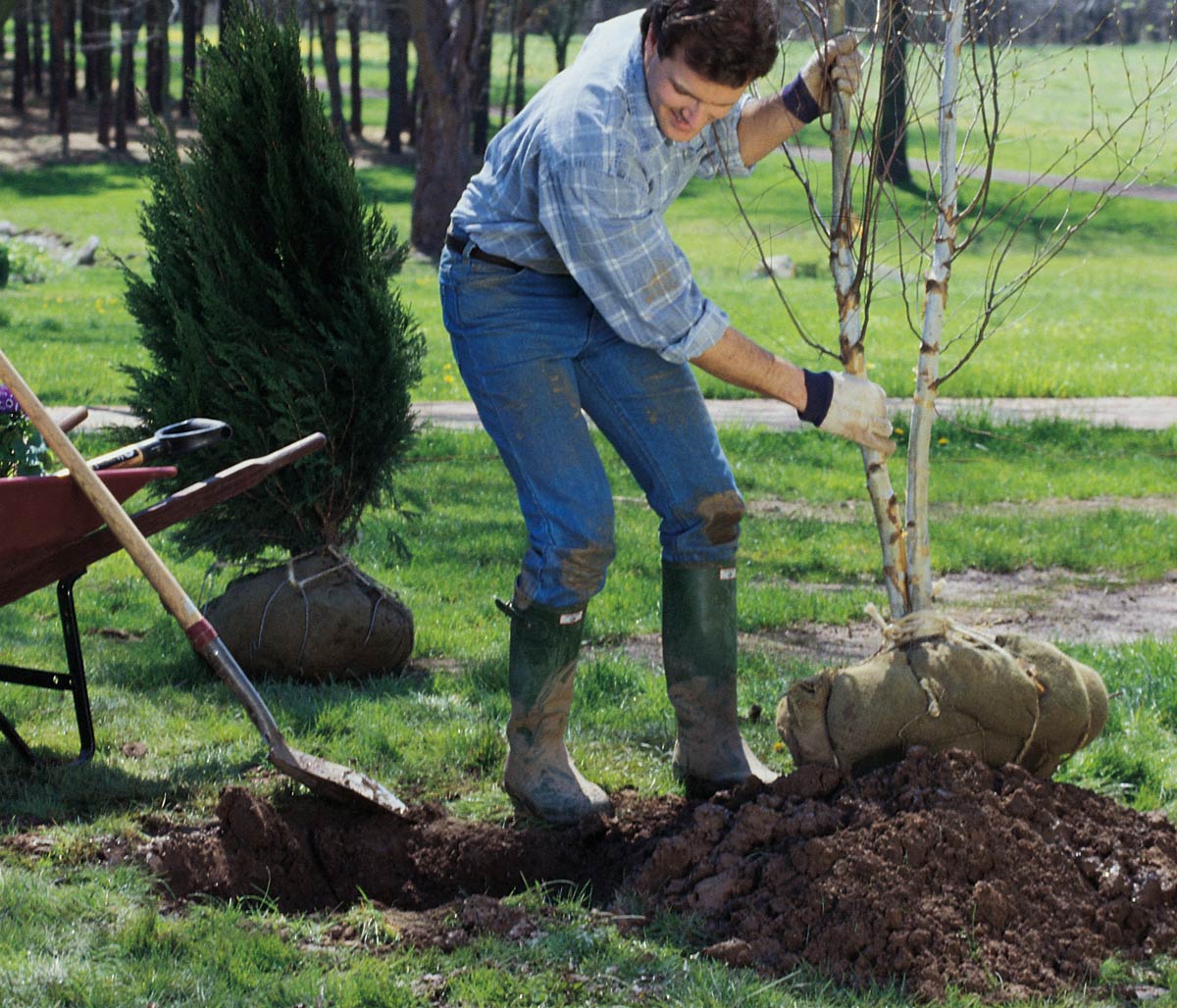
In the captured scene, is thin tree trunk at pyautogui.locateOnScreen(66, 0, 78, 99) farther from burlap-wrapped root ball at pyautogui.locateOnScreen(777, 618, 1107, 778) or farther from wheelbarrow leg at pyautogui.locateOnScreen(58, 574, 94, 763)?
burlap-wrapped root ball at pyautogui.locateOnScreen(777, 618, 1107, 778)

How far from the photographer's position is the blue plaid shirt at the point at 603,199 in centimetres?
307

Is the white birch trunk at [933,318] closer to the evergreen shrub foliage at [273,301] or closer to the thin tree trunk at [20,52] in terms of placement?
the evergreen shrub foliage at [273,301]

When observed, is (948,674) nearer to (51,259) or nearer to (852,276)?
(852,276)

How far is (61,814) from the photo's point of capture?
3570mm

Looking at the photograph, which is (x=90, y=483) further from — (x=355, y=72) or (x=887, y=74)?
(x=355, y=72)

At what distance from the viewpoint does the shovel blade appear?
3.45 meters

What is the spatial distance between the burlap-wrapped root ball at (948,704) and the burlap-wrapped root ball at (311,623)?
1732 millimetres

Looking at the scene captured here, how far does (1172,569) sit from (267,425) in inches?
164

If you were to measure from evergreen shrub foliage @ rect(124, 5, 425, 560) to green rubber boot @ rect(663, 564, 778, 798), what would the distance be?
1522 millimetres

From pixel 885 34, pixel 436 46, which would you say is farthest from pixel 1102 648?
pixel 436 46

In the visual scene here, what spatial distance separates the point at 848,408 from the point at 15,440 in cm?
226

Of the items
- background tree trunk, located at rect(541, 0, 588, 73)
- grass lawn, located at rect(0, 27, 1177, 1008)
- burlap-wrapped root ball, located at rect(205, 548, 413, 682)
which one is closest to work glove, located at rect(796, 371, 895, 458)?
grass lawn, located at rect(0, 27, 1177, 1008)

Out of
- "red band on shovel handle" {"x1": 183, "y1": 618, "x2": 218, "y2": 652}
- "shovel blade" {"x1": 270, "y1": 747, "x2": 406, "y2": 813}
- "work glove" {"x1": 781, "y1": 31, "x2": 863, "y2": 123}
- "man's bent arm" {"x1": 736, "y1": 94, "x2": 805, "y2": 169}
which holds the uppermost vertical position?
"work glove" {"x1": 781, "y1": 31, "x2": 863, "y2": 123}

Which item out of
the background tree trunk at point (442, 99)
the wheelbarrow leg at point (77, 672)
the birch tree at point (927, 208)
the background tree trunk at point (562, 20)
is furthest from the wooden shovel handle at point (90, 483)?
the background tree trunk at point (562, 20)
